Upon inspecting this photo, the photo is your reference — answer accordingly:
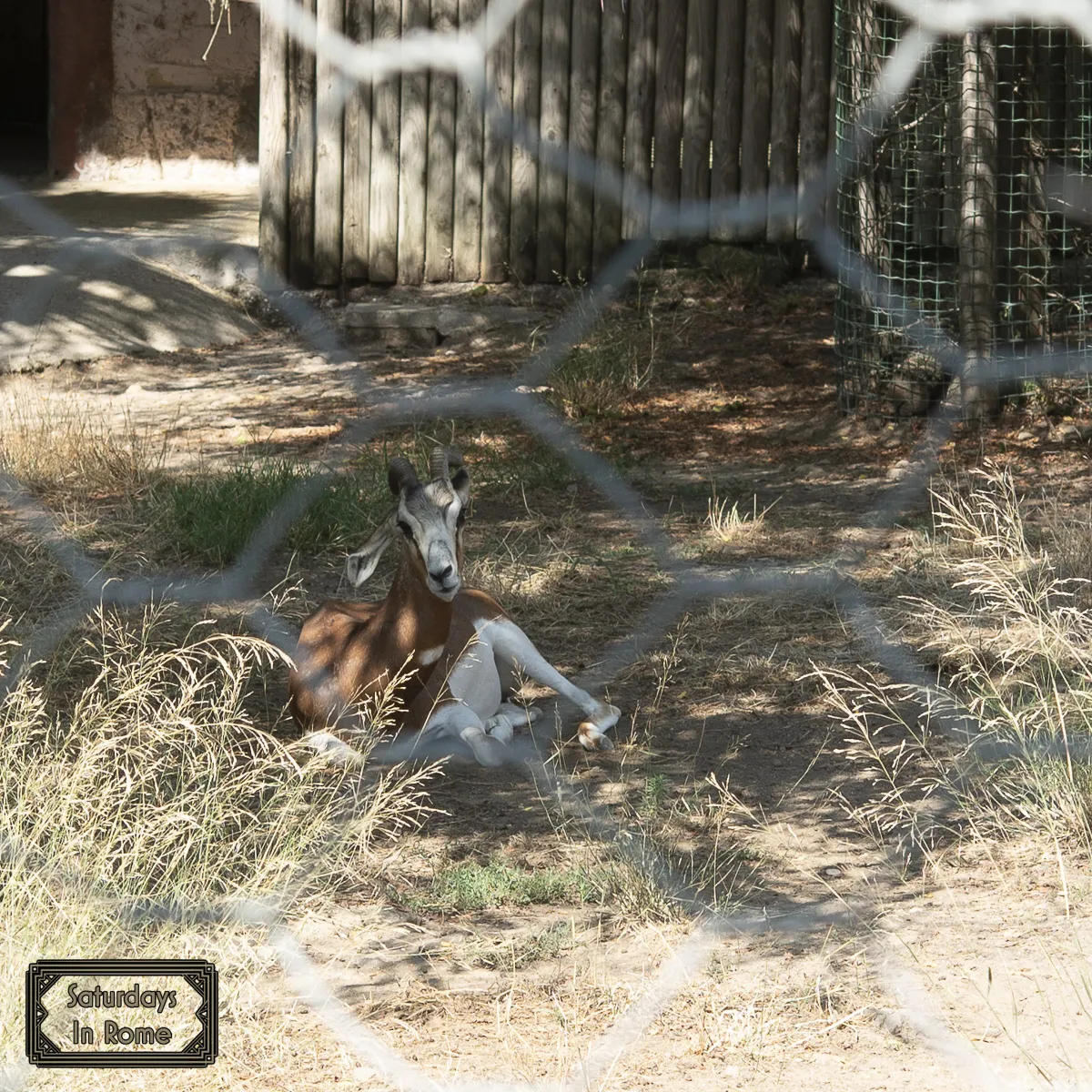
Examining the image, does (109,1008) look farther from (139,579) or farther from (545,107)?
(545,107)

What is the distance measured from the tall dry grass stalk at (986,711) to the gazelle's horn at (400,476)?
1189 millimetres

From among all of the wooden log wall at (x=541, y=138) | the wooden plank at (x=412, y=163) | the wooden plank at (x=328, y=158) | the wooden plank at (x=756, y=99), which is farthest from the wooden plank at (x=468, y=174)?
the wooden plank at (x=756, y=99)

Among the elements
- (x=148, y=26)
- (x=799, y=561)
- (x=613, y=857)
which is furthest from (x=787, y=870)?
(x=148, y=26)

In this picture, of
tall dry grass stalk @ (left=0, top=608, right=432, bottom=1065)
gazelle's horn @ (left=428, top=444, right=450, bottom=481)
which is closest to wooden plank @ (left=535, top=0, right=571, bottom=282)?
gazelle's horn @ (left=428, top=444, right=450, bottom=481)

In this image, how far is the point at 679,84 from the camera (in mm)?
8750

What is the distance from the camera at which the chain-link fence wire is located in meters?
3.12

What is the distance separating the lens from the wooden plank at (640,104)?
866cm

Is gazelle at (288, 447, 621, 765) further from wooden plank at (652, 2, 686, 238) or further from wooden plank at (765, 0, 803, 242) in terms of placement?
wooden plank at (765, 0, 803, 242)

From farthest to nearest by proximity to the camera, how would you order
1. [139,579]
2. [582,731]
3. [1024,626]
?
[139,579] < [1024,626] < [582,731]

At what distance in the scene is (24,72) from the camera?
45.4 feet

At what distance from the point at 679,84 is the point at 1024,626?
15.8 feet

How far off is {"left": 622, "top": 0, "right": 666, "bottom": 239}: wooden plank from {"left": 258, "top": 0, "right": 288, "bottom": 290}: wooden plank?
5.97 ft

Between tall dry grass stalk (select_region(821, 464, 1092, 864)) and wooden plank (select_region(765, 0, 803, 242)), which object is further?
wooden plank (select_region(765, 0, 803, 242))

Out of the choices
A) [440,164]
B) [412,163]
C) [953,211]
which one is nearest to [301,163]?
[412,163]
